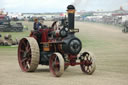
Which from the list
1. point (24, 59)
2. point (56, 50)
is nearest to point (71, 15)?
point (56, 50)

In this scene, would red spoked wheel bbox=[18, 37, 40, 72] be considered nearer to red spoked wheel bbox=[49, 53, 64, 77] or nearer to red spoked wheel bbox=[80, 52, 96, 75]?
red spoked wheel bbox=[49, 53, 64, 77]

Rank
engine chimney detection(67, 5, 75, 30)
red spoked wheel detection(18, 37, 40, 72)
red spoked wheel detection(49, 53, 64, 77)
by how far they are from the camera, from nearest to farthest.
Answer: red spoked wheel detection(49, 53, 64, 77)
engine chimney detection(67, 5, 75, 30)
red spoked wheel detection(18, 37, 40, 72)

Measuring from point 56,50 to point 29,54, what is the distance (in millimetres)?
1039

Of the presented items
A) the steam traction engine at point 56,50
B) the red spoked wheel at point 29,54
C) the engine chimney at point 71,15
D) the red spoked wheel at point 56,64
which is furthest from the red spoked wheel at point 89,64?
the red spoked wheel at point 29,54

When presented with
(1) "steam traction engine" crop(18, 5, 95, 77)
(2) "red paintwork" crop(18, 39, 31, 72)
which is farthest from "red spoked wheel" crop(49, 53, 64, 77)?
(2) "red paintwork" crop(18, 39, 31, 72)

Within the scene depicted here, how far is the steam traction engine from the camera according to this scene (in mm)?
10961

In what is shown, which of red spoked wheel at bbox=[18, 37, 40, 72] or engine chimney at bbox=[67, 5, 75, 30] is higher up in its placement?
engine chimney at bbox=[67, 5, 75, 30]

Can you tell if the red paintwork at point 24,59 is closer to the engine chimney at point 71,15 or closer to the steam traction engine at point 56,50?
the steam traction engine at point 56,50

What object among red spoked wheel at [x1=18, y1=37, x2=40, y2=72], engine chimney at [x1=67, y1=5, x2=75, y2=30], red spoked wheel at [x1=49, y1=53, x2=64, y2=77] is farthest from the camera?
red spoked wheel at [x1=18, y1=37, x2=40, y2=72]

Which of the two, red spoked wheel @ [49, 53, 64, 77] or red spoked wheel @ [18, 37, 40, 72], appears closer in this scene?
red spoked wheel @ [49, 53, 64, 77]

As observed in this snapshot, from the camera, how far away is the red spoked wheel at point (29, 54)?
11.6m

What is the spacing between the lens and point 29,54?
479 inches

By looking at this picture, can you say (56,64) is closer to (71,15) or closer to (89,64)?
(89,64)

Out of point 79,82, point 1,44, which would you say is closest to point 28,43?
point 79,82
